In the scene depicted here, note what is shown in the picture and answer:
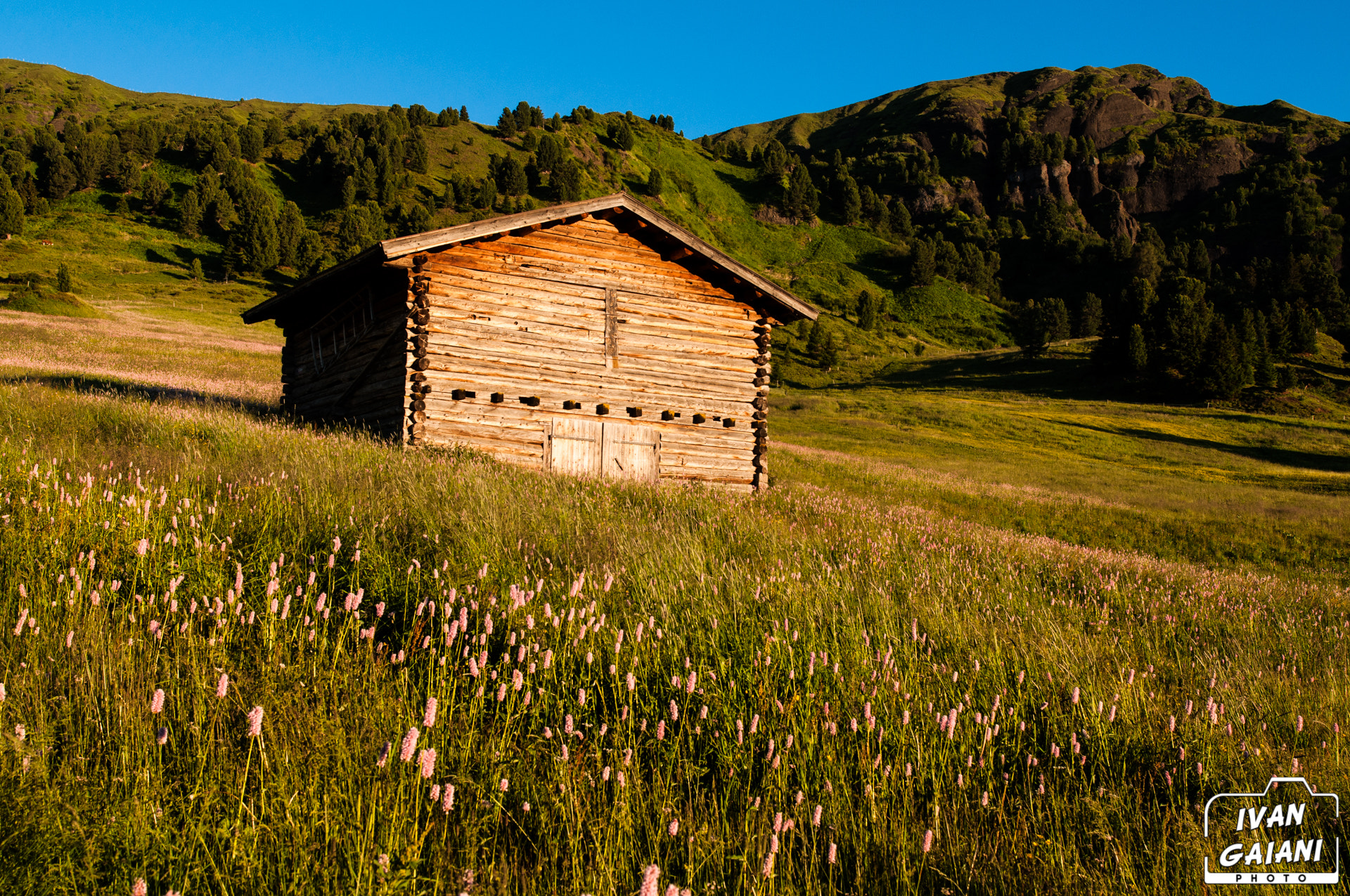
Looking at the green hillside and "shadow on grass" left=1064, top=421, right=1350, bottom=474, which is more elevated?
the green hillside

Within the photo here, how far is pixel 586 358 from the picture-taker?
16625 millimetres

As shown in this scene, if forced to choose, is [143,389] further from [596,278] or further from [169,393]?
[596,278]

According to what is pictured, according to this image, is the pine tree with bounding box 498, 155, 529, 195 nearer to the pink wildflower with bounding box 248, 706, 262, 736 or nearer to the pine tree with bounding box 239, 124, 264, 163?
the pine tree with bounding box 239, 124, 264, 163

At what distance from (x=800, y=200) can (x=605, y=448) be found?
186 m

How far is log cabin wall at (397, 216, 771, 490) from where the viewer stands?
51.0 ft

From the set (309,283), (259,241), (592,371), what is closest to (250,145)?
(259,241)

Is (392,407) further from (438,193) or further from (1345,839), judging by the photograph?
(438,193)

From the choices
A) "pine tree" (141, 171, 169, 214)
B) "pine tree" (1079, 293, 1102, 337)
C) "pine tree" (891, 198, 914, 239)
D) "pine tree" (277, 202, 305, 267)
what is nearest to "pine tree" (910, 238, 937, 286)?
"pine tree" (891, 198, 914, 239)

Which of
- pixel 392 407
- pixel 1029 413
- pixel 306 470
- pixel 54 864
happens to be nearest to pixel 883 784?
pixel 54 864

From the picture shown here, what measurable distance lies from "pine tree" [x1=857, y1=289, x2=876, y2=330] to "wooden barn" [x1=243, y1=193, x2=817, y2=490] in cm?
10599

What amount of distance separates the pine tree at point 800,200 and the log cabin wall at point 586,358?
180 meters

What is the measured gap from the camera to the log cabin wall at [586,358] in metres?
15.5

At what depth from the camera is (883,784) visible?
262 cm

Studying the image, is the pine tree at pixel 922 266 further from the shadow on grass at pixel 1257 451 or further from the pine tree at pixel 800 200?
the shadow on grass at pixel 1257 451
